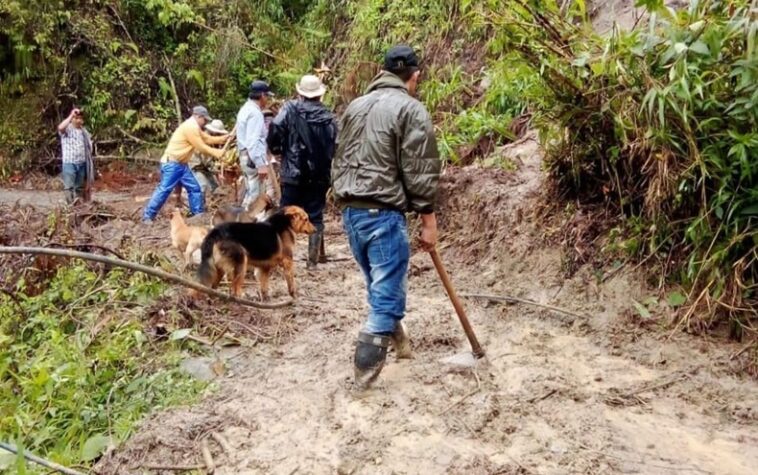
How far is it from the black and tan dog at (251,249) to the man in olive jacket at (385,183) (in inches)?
71.1

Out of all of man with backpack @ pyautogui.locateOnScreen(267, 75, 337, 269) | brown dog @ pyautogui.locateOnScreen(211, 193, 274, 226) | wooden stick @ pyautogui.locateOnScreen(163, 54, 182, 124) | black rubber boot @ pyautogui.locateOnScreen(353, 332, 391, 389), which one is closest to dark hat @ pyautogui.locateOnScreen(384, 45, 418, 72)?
black rubber boot @ pyautogui.locateOnScreen(353, 332, 391, 389)

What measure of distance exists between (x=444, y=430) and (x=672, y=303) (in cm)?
197

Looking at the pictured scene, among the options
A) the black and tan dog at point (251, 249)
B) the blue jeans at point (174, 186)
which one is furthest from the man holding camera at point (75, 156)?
the black and tan dog at point (251, 249)

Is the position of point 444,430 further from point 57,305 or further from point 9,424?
point 57,305

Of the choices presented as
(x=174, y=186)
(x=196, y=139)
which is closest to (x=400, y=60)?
(x=196, y=139)

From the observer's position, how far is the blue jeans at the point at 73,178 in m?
11.1

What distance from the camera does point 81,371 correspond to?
→ 5023 mm

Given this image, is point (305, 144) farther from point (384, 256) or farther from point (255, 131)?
point (384, 256)

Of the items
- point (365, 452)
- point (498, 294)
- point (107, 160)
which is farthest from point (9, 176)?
point (365, 452)

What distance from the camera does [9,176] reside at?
51.9 ft

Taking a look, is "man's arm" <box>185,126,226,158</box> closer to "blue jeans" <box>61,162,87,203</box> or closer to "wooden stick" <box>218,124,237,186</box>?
"wooden stick" <box>218,124,237,186</box>

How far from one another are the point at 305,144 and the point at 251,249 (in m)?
1.48

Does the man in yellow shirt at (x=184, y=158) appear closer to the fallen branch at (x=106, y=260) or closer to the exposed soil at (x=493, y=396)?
the exposed soil at (x=493, y=396)

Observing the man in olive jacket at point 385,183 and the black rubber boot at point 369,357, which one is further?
the black rubber boot at point 369,357
